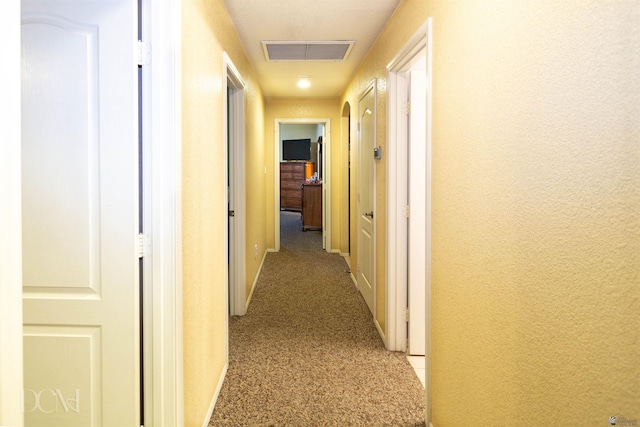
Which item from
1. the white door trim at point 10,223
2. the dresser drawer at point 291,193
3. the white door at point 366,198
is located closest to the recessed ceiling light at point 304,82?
the white door at point 366,198

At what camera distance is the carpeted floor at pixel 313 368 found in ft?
7.21

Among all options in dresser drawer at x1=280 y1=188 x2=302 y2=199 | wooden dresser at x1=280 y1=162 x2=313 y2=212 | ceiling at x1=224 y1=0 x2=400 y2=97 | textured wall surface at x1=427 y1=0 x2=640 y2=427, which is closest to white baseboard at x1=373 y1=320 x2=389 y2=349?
textured wall surface at x1=427 y1=0 x2=640 y2=427

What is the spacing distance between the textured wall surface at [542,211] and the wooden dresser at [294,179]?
34.0 feet

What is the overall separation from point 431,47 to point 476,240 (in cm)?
101

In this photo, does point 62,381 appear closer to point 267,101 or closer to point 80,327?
point 80,327

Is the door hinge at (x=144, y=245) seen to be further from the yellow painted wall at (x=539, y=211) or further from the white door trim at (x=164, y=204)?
the yellow painted wall at (x=539, y=211)

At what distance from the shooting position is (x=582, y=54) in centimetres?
93

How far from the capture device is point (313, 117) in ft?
21.1

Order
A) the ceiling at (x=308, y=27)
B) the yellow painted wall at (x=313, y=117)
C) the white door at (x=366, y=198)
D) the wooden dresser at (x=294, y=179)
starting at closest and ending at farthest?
the ceiling at (x=308, y=27), the white door at (x=366, y=198), the yellow painted wall at (x=313, y=117), the wooden dresser at (x=294, y=179)

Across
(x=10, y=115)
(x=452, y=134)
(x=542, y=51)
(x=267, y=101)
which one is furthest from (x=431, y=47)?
(x=267, y=101)

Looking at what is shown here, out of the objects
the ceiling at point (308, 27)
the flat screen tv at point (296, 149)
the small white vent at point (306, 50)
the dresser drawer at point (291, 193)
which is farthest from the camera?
the dresser drawer at point (291, 193)

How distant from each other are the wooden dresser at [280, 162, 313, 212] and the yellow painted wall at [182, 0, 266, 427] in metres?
9.24

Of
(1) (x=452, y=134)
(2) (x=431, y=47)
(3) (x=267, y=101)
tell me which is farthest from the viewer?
(3) (x=267, y=101)

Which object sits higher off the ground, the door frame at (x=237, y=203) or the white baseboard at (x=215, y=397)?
the door frame at (x=237, y=203)
